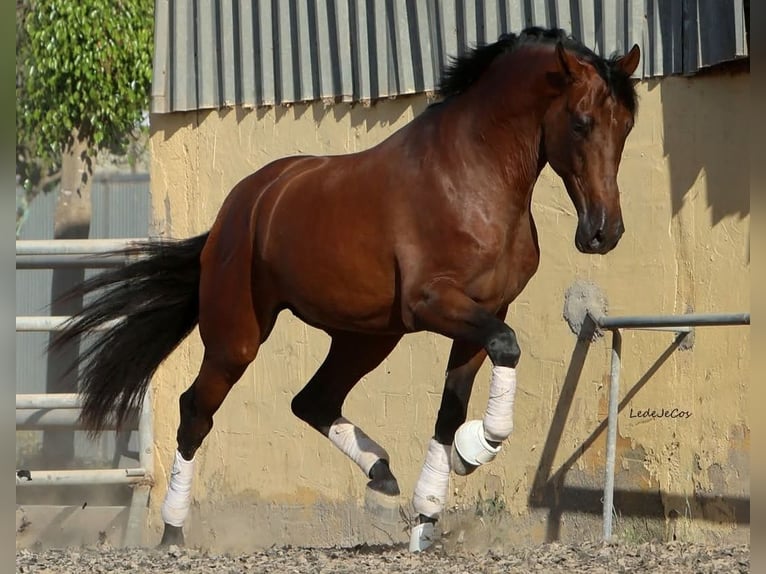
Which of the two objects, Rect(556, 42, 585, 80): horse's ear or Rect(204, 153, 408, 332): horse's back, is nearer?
Rect(556, 42, 585, 80): horse's ear

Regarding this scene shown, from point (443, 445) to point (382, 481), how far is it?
0.46 metres

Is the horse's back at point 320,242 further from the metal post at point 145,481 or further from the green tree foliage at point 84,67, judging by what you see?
the green tree foliage at point 84,67

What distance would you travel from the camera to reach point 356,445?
5.64 metres

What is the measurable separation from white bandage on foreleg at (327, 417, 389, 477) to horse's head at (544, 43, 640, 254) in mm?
1402

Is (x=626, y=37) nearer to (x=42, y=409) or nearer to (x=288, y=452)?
(x=288, y=452)

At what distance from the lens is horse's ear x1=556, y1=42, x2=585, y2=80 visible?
4.78 meters

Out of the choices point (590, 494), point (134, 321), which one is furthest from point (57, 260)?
point (590, 494)

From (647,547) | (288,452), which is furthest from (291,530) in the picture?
(647,547)

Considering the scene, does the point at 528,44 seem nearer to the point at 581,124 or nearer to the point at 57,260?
the point at 581,124

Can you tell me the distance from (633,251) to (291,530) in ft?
8.96

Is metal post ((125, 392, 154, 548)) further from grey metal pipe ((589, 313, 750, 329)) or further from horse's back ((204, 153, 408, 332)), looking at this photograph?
grey metal pipe ((589, 313, 750, 329))

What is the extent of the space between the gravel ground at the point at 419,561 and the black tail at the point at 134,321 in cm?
83

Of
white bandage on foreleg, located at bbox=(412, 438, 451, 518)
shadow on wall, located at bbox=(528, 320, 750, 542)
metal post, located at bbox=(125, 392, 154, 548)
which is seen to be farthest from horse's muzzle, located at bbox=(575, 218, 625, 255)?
metal post, located at bbox=(125, 392, 154, 548)

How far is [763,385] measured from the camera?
A: 197cm
